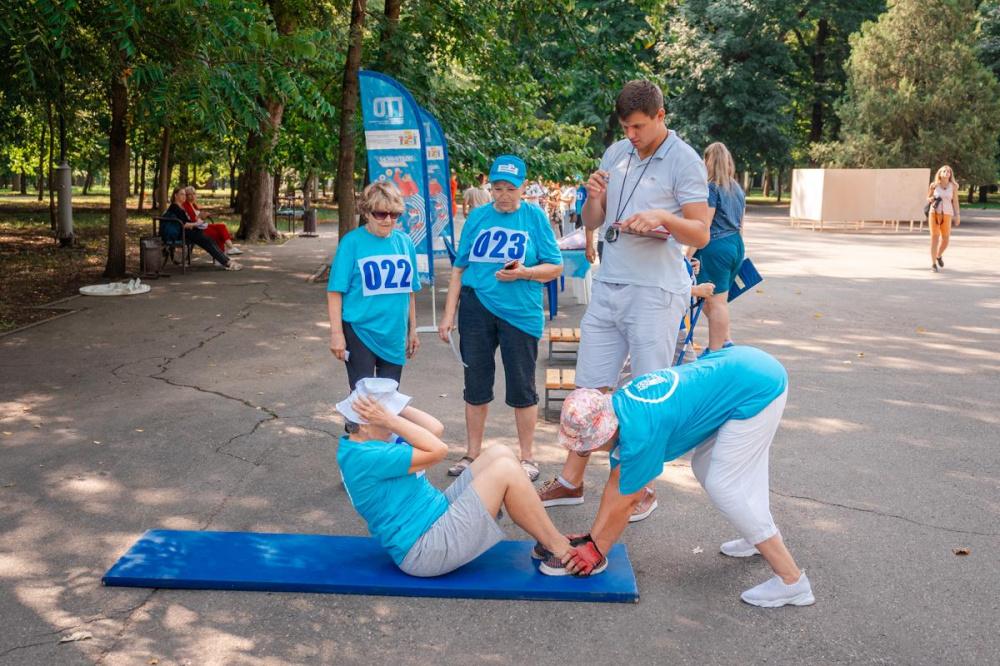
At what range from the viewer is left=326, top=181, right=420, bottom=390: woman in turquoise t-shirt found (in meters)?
5.21

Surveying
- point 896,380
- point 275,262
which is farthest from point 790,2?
point 896,380

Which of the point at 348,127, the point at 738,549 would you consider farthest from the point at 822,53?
the point at 738,549

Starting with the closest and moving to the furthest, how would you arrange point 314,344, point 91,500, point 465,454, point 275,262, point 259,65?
point 91,500 < point 465,454 < point 259,65 < point 314,344 < point 275,262

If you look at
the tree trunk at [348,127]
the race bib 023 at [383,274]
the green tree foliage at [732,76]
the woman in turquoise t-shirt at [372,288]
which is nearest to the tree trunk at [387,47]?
the tree trunk at [348,127]

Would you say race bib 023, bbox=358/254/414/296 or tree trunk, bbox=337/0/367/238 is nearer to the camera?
race bib 023, bbox=358/254/414/296

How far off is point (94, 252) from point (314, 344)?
10937mm

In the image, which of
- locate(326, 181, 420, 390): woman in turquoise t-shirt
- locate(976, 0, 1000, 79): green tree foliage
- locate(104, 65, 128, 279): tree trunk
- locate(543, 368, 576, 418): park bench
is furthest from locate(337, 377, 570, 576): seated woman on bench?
locate(976, 0, 1000, 79): green tree foliage

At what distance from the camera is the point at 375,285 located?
17.3 feet

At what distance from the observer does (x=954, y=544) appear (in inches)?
186

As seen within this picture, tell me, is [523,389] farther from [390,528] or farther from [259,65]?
[259,65]

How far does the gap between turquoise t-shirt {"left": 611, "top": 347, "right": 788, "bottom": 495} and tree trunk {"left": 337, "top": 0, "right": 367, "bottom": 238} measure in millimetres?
10283

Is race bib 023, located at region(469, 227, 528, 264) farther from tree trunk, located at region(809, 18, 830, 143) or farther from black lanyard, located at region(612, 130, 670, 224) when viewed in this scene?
tree trunk, located at region(809, 18, 830, 143)

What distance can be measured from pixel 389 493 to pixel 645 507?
170cm

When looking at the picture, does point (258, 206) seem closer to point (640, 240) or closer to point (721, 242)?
point (721, 242)
